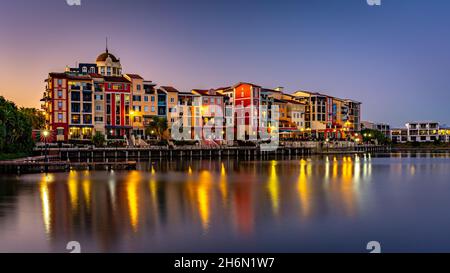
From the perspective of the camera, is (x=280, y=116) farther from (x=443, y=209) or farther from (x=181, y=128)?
(x=443, y=209)

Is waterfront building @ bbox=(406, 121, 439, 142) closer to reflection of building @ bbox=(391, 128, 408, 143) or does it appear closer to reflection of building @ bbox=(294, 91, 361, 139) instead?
reflection of building @ bbox=(391, 128, 408, 143)

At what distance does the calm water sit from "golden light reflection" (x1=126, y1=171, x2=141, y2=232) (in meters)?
0.09

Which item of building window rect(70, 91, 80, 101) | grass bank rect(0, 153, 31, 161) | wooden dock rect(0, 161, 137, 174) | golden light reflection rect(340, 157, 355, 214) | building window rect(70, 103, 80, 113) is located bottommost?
golden light reflection rect(340, 157, 355, 214)

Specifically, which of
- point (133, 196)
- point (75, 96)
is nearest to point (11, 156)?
point (75, 96)

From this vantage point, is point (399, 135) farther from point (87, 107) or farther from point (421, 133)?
point (87, 107)

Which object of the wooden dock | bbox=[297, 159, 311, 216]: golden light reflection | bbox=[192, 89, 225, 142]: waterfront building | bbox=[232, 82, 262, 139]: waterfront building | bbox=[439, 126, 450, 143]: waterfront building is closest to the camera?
bbox=[297, 159, 311, 216]: golden light reflection

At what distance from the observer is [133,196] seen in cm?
3303

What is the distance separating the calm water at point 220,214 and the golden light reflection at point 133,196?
9 cm

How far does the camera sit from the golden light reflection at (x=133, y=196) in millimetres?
24328

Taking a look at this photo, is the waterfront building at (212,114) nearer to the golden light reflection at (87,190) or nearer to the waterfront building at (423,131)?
the golden light reflection at (87,190)

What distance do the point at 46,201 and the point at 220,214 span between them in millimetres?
13129

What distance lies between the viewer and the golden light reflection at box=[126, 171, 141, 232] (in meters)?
24.3

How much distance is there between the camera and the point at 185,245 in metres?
19.4

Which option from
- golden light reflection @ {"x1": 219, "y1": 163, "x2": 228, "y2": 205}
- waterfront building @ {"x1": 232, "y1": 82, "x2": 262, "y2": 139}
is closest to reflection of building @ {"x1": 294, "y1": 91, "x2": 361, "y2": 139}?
waterfront building @ {"x1": 232, "y1": 82, "x2": 262, "y2": 139}
